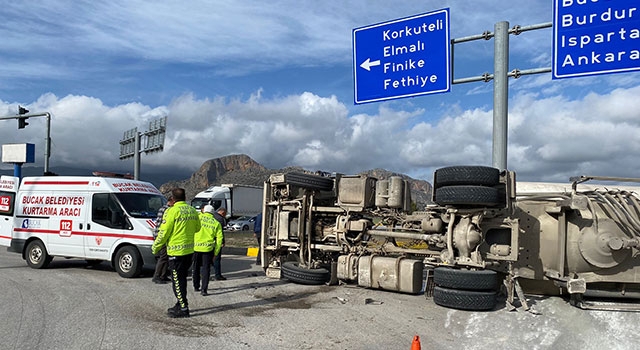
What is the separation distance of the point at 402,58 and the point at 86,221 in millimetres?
7644

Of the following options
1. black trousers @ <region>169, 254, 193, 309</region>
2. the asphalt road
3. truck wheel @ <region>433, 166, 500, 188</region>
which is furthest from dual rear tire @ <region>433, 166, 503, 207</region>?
black trousers @ <region>169, 254, 193, 309</region>

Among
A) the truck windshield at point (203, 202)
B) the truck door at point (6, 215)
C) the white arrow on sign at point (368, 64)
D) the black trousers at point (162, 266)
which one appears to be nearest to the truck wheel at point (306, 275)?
the black trousers at point (162, 266)

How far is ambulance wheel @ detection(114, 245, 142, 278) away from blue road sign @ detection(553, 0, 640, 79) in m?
8.74

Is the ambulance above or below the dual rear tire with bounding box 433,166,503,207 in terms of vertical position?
below

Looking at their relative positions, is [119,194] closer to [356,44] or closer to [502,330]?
[356,44]

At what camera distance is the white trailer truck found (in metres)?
36.7

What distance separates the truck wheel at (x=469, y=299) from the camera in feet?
26.0

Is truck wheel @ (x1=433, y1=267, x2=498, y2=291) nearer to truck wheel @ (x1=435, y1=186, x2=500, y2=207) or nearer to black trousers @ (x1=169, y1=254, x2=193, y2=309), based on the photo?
truck wheel @ (x1=435, y1=186, x2=500, y2=207)

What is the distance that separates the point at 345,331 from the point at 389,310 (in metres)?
1.53

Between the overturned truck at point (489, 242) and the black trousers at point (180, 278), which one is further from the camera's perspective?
the overturned truck at point (489, 242)

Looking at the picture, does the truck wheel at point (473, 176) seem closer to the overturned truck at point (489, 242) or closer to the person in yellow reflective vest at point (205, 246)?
the overturned truck at point (489, 242)

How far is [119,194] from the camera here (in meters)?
11.5

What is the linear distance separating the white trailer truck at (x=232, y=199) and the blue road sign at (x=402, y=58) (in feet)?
86.0

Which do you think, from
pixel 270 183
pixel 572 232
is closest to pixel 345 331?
pixel 572 232
